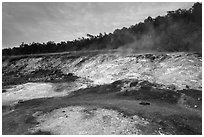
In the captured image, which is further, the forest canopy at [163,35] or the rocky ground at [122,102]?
the forest canopy at [163,35]

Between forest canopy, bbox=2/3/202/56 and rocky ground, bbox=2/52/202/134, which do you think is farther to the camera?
forest canopy, bbox=2/3/202/56

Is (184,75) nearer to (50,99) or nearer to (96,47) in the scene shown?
(50,99)

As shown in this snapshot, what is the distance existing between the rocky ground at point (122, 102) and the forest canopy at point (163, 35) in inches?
357

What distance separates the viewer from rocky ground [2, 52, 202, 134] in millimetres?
10930

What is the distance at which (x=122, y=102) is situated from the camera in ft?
48.9

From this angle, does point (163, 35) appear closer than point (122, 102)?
No

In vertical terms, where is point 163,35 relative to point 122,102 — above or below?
above

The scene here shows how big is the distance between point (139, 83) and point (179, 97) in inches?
159

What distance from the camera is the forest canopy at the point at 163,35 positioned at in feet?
114

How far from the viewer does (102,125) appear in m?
10.8

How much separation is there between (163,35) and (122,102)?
95.0 ft

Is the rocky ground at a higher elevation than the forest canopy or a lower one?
lower

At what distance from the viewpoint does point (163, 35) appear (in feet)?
134

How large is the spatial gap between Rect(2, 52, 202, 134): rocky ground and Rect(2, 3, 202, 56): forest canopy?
9077 mm
